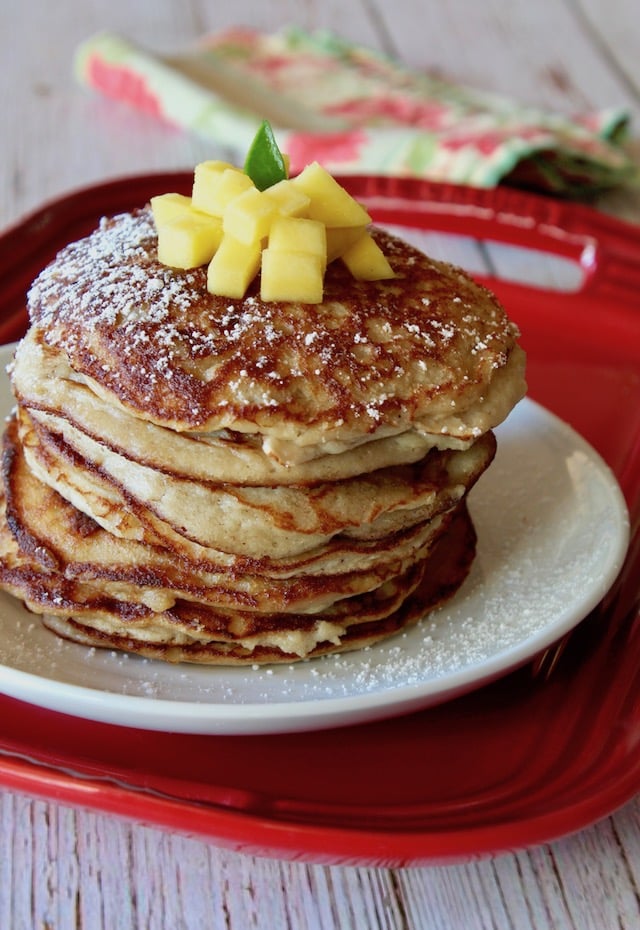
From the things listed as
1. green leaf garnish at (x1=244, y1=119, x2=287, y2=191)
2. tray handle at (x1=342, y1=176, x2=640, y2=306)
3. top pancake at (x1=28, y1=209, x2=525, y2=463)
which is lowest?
tray handle at (x1=342, y1=176, x2=640, y2=306)

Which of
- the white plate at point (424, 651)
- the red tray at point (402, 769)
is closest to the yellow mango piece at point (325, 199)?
the white plate at point (424, 651)

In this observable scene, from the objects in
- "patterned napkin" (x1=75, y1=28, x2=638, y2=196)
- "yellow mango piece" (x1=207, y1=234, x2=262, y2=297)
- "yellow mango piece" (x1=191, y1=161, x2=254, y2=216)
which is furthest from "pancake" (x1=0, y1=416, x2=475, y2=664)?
"patterned napkin" (x1=75, y1=28, x2=638, y2=196)

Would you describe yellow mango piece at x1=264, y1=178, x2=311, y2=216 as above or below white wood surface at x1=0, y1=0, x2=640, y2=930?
above

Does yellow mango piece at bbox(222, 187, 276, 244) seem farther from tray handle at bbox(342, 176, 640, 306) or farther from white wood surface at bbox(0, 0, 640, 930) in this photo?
tray handle at bbox(342, 176, 640, 306)

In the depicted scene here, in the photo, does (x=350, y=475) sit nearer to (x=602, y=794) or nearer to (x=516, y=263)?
(x=602, y=794)

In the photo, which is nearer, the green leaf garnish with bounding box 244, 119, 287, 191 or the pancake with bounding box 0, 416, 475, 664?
the pancake with bounding box 0, 416, 475, 664

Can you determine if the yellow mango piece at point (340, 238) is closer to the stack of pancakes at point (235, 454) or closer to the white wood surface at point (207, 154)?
the stack of pancakes at point (235, 454)
